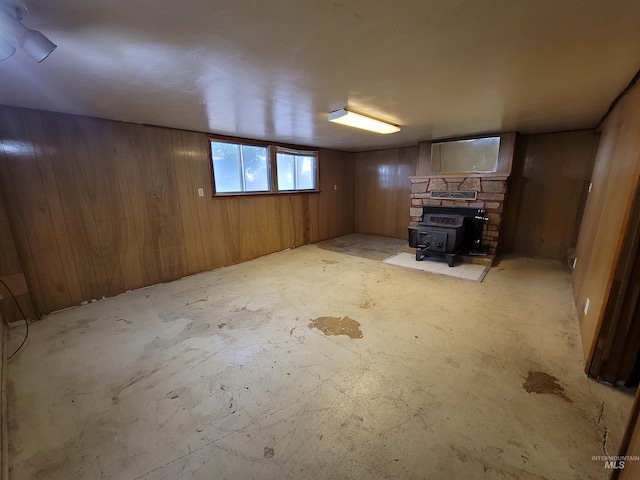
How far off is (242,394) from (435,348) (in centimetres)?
147

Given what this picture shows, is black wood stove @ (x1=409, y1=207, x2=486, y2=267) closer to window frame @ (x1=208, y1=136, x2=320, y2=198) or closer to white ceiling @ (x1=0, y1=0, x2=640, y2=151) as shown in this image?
white ceiling @ (x1=0, y1=0, x2=640, y2=151)

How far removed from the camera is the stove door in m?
3.82

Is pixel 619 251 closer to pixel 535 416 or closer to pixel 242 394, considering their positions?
pixel 535 416

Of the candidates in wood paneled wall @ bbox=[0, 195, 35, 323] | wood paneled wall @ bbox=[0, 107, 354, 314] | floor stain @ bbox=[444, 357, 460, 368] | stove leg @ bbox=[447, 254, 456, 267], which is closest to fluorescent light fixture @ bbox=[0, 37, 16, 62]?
wood paneled wall @ bbox=[0, 107, 354, 314]

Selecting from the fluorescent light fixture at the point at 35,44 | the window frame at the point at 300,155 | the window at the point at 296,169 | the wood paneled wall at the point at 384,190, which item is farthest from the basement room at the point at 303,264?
the wood paneled wall at the point at 384,190

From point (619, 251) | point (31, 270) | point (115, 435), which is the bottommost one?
point (115, 435)

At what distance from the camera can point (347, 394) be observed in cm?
161

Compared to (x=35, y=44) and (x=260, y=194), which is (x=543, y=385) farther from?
(x=260, y=194)

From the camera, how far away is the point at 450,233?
3760mm

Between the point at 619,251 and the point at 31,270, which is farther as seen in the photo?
the point at 31,270

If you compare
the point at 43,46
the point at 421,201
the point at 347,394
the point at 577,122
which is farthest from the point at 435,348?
the point at 577,122

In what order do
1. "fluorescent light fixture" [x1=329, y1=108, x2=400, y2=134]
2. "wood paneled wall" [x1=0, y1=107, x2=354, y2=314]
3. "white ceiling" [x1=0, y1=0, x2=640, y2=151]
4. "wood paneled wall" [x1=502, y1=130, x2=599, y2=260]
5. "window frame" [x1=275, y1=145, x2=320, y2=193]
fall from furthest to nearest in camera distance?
"window frame" [x1=275, y1=145, x2=320, y2=193], "wood paneled wall" [x1=502, y1=130, x2=599, y2=260], "fluorescent light fixture" [x1=329, y1=108, x2=400, y2=134], "wood paneled wall" [x1=0, y1=107, x2=354, y2=314], "white ceiling" [x1=0, y1=0, x2=640, y2=151]

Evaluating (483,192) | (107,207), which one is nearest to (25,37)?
(107,207)

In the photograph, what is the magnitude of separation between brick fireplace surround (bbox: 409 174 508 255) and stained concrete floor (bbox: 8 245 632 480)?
1420 millimetres
